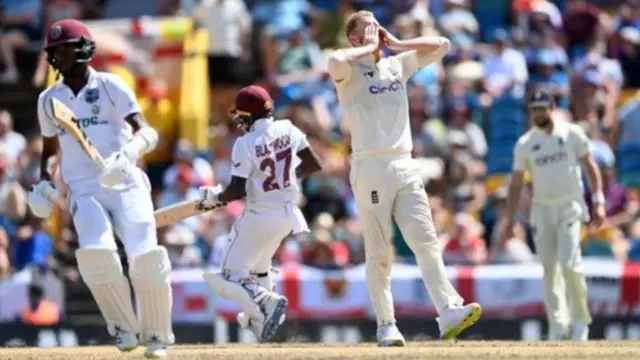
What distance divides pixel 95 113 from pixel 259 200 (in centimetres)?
151

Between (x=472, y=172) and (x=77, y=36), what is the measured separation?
8259 mm

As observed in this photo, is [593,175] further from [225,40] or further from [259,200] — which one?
[225,40]

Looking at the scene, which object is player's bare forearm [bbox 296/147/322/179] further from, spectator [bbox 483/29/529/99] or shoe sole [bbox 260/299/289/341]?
spectator [bbox 483/29/529/99]

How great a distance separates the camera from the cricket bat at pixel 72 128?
12203 mm

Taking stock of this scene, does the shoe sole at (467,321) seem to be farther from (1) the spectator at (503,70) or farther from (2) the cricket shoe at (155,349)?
(1) the spectator at (503,70)

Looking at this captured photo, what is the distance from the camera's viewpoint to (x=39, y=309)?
18.8m

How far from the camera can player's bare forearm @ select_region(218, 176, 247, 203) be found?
13234 mm

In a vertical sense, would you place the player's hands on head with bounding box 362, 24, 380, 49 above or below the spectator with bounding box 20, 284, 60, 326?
above

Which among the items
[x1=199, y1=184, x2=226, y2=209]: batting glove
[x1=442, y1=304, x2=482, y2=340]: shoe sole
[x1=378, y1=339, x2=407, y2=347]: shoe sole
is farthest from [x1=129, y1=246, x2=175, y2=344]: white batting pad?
[x1=442, y1=304, x2=482, y2=340]: shoe sole

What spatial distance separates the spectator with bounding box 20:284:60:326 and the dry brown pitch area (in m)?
5.06

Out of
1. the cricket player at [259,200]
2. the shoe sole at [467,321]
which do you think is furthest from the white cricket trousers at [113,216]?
the shoe sole at [467,321]

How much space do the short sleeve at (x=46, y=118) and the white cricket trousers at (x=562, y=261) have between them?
4933mm

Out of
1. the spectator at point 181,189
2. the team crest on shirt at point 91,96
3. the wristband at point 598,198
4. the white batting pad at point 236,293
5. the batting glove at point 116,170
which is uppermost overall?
the team crest on shirt at point 91,96

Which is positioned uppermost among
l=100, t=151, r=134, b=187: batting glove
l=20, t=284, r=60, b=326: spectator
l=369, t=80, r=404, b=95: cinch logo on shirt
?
l=369, t=80, r=404, b=95: cinch logo on shirt
